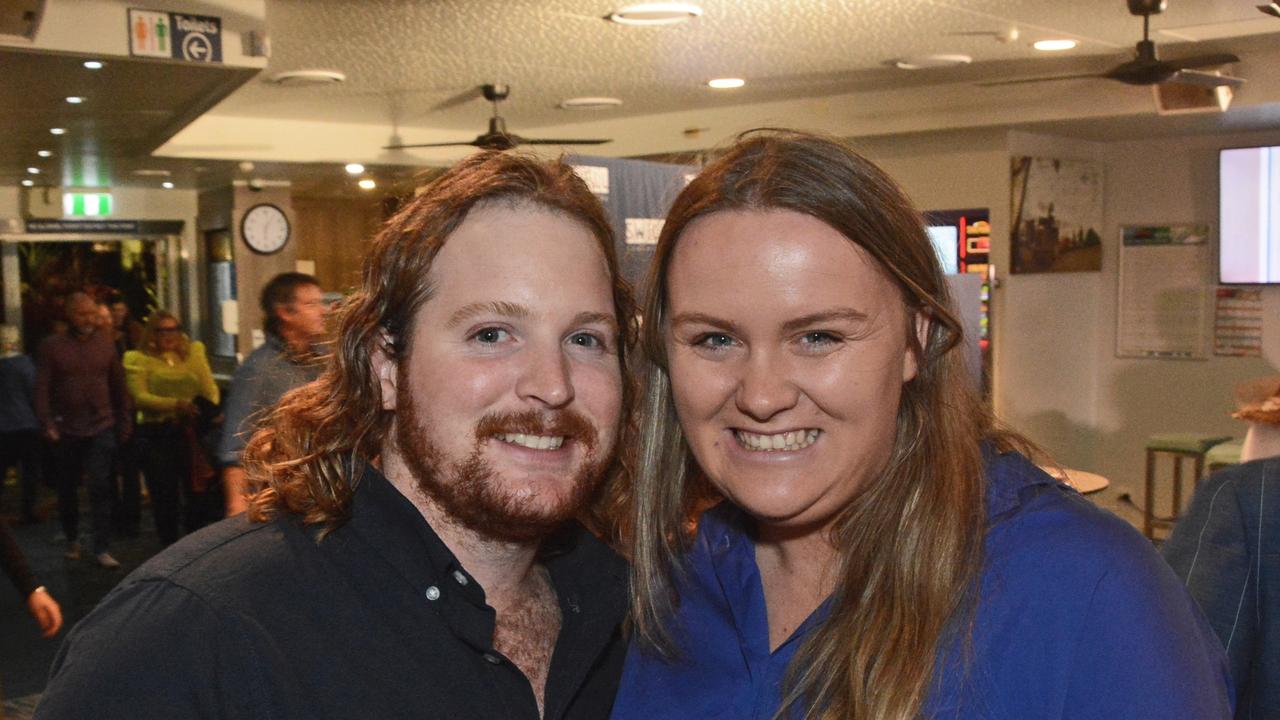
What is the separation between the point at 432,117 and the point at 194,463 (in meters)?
4.10

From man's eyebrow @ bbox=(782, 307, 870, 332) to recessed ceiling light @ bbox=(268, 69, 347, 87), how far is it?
6519 millimetres

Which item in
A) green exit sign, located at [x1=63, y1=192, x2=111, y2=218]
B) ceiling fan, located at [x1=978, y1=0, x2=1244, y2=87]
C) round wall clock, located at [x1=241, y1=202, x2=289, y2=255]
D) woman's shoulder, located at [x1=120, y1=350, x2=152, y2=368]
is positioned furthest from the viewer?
green exit sign, located at [x1=63, y1=192, x2=111, y2=218]

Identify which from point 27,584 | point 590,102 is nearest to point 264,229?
point 590,102

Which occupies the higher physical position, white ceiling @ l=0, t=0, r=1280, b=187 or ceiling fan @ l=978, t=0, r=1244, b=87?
white ceiling @ l=0, t=0, r=1280, b=187

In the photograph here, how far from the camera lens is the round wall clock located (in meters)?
11.6

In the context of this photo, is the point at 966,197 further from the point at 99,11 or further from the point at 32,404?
the point at 32,404

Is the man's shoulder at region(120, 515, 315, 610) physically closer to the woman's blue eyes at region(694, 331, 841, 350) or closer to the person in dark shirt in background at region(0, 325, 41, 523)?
the woman's blue eyes at region(694, 331, 841, 350)

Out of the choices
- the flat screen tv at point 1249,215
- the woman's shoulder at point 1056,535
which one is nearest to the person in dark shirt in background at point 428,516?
the woman's shoulder at point 1056,535

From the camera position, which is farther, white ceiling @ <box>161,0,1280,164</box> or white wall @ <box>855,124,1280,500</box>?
white wall @ <box>855,124,1280,500</box>

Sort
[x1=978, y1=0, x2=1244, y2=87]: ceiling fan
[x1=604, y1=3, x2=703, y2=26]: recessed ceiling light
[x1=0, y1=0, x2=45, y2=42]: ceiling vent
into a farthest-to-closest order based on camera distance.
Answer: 1. [x1=978, y1=0, x2=1244, y2=87]: ceiling fan
2. [x1=604, y1=3, x2=703, y2=26]: recessed ceiling light
3. [x1=0, y1=0, x2=45, y2=42]: ceiling vent

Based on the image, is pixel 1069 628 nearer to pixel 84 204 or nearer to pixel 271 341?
pixel 271 341

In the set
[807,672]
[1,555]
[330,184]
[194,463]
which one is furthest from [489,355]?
[330,184]

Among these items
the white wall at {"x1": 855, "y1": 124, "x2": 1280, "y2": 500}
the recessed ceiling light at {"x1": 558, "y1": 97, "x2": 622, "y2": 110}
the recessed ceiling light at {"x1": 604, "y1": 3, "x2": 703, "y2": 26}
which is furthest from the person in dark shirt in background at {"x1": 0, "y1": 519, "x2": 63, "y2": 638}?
the white wall at {"x1": 855, "y1": 124, "x2": 1280, "y2": 500}

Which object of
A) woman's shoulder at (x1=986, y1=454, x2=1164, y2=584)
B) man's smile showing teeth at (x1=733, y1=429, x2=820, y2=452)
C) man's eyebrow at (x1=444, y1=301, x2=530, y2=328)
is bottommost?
woman's shoulder at (x1=986, y1=454, x2=1164, y2=584)
